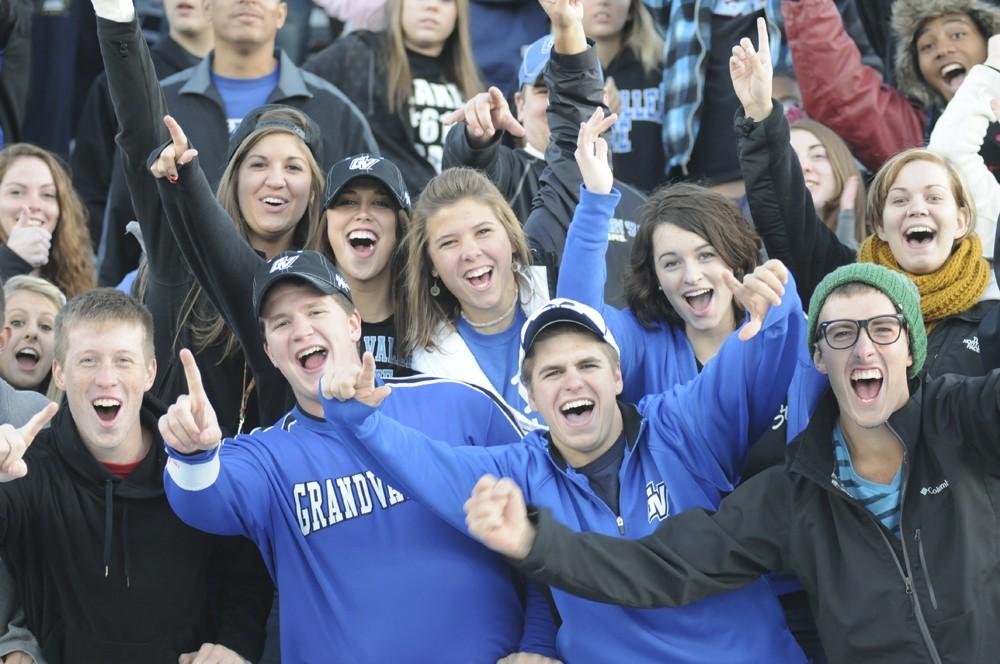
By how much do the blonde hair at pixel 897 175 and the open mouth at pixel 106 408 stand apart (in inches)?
109

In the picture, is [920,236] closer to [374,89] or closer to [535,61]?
[535,61]

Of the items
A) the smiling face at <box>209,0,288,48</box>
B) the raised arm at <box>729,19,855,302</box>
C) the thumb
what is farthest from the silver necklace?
the smiling face at <box>209,0,288,48</box>

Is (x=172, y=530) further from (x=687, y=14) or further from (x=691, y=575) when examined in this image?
(x=687, y=14)

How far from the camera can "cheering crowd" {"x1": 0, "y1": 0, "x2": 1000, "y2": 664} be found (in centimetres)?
429

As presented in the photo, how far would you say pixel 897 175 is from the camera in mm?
5535

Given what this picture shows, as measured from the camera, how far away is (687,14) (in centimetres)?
750

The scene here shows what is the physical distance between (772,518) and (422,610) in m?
1.10

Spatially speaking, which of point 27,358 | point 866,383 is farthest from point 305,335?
point 27,358

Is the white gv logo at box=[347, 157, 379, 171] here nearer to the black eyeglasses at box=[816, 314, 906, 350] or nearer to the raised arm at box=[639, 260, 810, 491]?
the raised arm at box=[639, 260, 810, 491]

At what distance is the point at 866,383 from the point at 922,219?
1.25 metres

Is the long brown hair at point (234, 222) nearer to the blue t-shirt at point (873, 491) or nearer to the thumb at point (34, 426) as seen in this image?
the thumb at point (34, 426)

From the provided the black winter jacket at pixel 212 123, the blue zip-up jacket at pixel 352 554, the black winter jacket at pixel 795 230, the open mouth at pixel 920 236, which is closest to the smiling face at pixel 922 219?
the open mouth at pixel 920 236

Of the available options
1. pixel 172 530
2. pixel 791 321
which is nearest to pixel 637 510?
pixel 791 321

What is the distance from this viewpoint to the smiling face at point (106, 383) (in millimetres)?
4883
